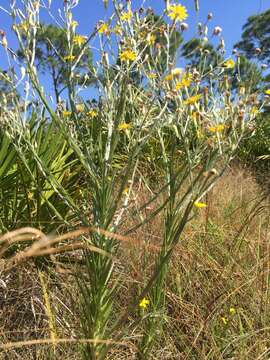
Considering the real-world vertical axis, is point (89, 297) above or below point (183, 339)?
above

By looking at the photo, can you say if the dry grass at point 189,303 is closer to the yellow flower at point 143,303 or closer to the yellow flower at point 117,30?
the yellow flower at point 143,303

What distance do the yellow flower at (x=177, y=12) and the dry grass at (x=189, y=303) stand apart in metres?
0.98

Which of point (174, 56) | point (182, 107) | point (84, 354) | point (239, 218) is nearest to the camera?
point (84, 354)

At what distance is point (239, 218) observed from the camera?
366cm

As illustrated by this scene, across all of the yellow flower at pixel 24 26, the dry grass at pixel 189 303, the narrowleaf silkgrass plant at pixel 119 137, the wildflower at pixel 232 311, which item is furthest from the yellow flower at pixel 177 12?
the wildflower at pixel 232 311

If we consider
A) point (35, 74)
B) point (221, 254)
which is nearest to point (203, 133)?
point (35, 74)

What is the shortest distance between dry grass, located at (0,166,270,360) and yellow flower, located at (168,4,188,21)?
98cm

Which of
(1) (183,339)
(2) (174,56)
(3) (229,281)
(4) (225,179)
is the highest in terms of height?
(2) (174,56)

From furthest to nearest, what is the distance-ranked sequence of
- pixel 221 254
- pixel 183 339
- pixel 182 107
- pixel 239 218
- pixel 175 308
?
pixel 239 218 < pixel 221 254 < pixel 175 308 < pixel 183 339 < pixel 182 107

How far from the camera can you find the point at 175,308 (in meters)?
2.30

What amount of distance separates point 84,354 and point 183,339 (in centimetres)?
74

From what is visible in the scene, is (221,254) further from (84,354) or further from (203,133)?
(84,354)

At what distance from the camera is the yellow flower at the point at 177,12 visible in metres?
1.73

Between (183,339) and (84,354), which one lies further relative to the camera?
(183,339)
